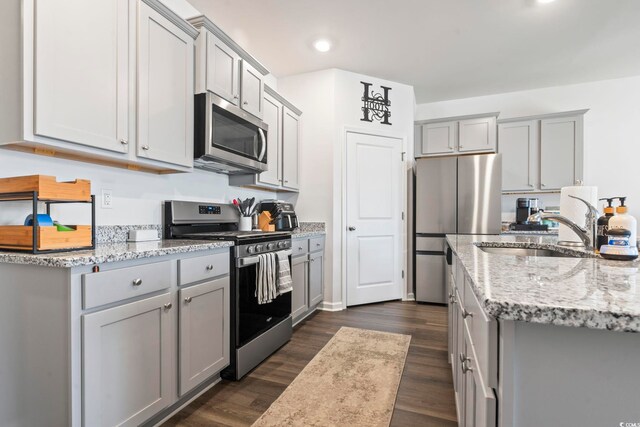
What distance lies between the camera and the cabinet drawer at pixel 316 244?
10.5 feet

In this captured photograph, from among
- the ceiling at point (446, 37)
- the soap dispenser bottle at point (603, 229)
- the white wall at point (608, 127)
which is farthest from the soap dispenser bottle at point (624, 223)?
the white wall at point (608, 127)

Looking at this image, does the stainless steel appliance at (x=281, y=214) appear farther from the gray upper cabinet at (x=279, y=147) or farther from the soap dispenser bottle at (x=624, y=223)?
the soap dispenser bottle at (x=624, y=223)

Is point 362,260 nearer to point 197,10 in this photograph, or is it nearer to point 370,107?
point 370,107

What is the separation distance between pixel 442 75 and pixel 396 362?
10.9 feet

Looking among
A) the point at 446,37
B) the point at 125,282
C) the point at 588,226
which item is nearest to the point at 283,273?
the point at 125,282

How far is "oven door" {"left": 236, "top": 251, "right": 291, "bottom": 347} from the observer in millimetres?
1992

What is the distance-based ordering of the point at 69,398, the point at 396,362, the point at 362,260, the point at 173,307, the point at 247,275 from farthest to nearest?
the point at 362,260 < the point at 396,362 < the point at 247,275 < the point at 173,307 < the point at 69,398

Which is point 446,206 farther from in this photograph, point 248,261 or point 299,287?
point 248,261

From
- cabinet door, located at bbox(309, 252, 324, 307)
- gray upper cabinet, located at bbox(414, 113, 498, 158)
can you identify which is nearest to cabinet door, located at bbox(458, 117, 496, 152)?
gray upper cabinet, located at bbox(414, 113, 498, 158)

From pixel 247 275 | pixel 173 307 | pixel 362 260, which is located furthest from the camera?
pixel 362 260

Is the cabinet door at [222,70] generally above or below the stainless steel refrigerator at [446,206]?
above

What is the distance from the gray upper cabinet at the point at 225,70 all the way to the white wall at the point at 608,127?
151 inches

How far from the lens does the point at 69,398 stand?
3.82ft

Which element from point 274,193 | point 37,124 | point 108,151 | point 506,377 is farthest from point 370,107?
point 506,377
